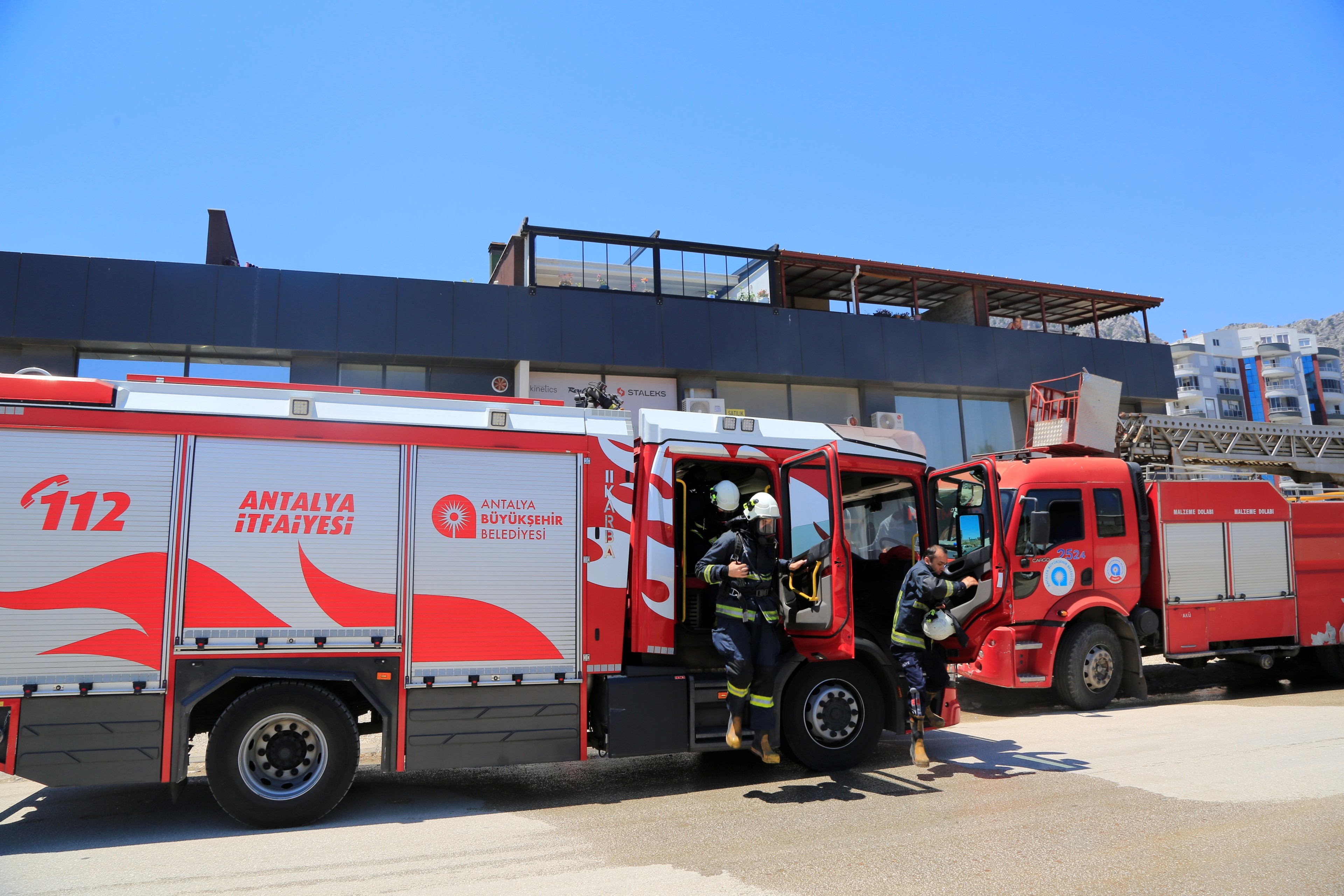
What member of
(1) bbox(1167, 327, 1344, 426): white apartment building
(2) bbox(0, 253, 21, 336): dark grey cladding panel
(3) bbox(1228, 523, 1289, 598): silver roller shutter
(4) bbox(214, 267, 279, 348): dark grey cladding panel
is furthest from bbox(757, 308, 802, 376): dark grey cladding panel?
(1) bbox(1167, 327, 1344, 426): white apartment building

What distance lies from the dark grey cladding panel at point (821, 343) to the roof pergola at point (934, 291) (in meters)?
1.58

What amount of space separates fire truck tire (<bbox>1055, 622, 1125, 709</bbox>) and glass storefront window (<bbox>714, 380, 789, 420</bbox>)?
28.9ft

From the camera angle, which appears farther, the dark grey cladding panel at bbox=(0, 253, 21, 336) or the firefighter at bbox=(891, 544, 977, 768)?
the dark grey cladding panel at bbox=(0, 253, 21, 336)

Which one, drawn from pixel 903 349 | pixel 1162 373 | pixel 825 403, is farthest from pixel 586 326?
pixel 1162 373

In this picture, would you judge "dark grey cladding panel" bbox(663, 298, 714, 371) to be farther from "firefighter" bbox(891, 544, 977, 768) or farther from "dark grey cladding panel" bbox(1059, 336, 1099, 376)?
"firefighter" bbox(891, 544, 977, 768)

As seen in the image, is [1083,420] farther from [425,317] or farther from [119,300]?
[119,300]

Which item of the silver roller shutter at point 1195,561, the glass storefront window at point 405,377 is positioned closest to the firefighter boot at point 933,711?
the silver roller shutter at point 1195,561

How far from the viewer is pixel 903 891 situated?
4.05 metres

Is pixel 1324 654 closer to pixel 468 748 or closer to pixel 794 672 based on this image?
pixel 794 672

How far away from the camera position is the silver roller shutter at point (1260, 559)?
10.6m

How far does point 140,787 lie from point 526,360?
1039cm

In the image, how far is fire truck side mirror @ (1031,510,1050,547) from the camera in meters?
8.85

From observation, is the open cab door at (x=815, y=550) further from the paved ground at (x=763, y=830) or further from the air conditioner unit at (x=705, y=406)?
the air conditioner unit at (x=705, y=406)

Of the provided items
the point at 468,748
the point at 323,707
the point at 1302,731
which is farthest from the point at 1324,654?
the point at 323,707
